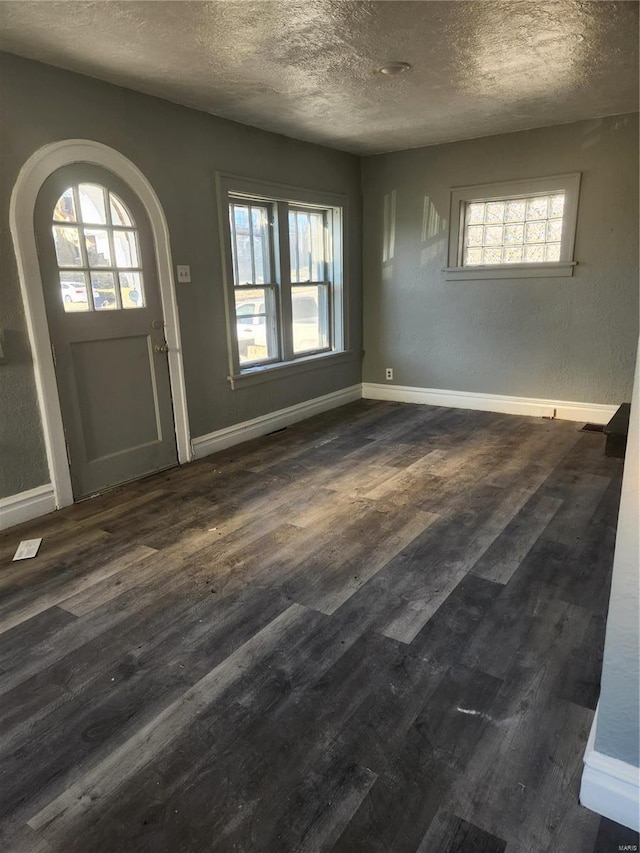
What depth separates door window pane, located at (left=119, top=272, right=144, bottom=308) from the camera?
3.60 metres

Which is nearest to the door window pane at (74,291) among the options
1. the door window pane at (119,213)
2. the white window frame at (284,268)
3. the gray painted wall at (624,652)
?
the door window pane at (119,213)

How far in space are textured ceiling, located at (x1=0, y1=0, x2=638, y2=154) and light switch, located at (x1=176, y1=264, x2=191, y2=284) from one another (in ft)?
3.57

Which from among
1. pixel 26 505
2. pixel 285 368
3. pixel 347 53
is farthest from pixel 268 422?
pixel 347 53

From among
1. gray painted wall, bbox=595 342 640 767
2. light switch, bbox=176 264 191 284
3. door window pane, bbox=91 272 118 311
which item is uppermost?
light switch, bbox=176 264 191 284

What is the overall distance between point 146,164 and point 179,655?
3.11 metres

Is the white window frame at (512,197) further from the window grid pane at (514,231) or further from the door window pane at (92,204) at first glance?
the door window pane at (92,204)

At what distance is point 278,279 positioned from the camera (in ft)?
16.1

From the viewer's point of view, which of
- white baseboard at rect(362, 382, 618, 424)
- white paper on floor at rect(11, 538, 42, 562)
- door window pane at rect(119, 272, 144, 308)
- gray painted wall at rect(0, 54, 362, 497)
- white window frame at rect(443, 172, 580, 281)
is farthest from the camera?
white baseboard at rect(362, 382, 618, 424)

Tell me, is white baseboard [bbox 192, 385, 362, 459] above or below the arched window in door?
below

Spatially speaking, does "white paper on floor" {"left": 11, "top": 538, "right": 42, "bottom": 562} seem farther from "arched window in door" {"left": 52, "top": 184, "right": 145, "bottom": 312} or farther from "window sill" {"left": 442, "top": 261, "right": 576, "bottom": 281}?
"window sill" {"left": 442, "top": 261, "right": 576, "bottom": 281}

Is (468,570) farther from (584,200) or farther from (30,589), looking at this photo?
(584,200)

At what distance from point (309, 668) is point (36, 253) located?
2680mm

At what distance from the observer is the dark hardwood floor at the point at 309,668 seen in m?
1.44

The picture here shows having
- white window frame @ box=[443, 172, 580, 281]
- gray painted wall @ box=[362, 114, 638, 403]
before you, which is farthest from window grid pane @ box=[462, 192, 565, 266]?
gray painted wall @ box=[362, 114, 638, 403]
